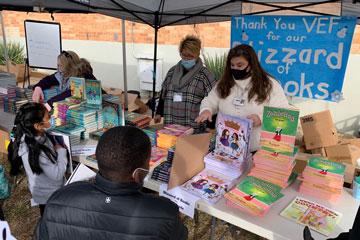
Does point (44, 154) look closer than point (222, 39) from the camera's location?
Yes

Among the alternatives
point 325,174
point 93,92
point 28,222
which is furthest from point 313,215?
point 28,222

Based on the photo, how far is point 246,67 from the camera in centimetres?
213

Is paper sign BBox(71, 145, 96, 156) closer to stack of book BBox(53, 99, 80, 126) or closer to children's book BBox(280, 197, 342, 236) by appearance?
stack of book BBox(53, 99, 80, 126)

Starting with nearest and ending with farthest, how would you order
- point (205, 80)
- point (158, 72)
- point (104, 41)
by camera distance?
1. point (205, 80)
2. point (158, 72)
3. point (104, 41)

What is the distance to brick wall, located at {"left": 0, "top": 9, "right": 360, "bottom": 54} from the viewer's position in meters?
6.38

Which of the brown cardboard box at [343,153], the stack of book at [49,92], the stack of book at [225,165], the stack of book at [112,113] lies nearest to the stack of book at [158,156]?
the stack of book at [225,165]

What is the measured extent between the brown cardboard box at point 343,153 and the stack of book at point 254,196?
2.03 metres

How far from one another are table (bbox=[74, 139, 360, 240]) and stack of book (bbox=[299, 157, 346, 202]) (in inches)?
1.5

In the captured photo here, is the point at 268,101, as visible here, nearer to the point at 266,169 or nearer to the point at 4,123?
the point at 266,169

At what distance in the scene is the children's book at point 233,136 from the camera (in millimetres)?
1714

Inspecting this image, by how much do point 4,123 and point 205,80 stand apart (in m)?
2.35

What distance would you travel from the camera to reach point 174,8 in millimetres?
3924

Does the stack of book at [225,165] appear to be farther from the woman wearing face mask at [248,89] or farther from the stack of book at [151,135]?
the stack of book at [151,135]

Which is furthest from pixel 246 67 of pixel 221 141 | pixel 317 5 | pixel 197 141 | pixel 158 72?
pixel 158 72
